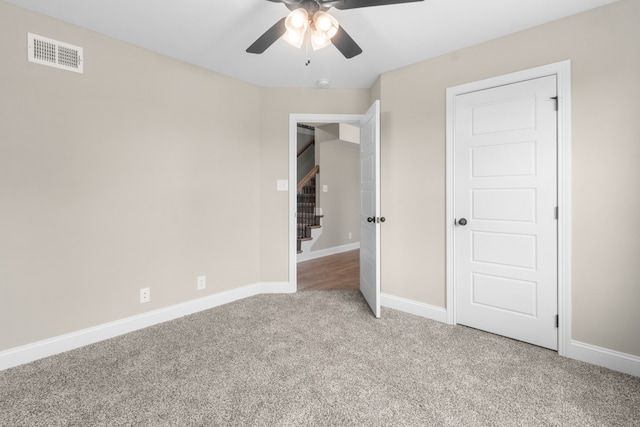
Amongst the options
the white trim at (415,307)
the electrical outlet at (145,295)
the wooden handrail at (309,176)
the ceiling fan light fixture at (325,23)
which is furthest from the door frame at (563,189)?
the wooden handrail at (309,176)

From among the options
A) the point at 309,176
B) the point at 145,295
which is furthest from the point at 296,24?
the point at 309,176

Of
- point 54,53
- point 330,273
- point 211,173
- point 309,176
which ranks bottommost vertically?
point 330,273

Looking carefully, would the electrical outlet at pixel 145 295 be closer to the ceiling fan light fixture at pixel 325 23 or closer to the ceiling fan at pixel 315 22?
the ceiling fan at pixel 315 22

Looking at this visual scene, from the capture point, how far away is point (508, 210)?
2.46 metres

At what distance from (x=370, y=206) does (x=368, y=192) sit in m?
0.17

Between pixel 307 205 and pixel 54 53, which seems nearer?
pixel 54 53

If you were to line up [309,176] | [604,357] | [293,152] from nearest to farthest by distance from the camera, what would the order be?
[604,357] < [293,152] < [309,176]

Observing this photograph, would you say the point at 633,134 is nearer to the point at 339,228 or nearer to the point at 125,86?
the point at 125,86

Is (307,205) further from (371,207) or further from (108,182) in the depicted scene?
(108,182)

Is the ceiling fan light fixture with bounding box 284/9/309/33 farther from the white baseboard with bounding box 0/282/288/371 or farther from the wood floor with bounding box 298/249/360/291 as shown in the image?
the wood floor with bounding box 298/249/360/291

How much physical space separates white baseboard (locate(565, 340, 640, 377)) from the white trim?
915mm

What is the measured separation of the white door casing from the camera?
2.88m

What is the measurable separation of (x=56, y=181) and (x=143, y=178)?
590 millimetres

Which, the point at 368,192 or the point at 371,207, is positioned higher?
the point at 368,192
